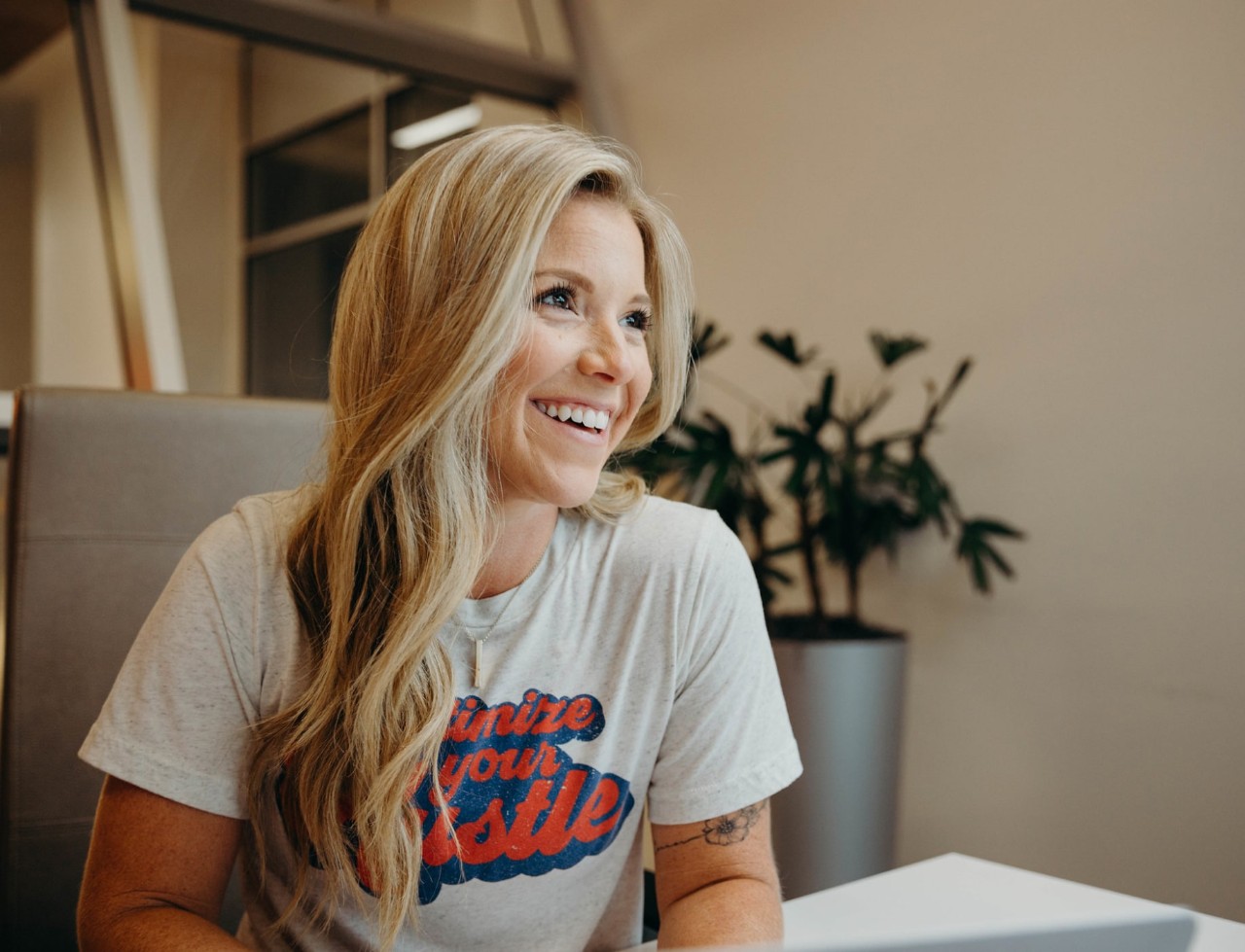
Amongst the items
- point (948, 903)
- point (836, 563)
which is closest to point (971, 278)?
point (836, 563)

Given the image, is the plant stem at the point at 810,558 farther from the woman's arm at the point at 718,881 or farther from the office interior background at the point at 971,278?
the woman's arm at the point at 718,881

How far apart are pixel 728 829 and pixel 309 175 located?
3.07 metres

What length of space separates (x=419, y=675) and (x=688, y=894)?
33 cm

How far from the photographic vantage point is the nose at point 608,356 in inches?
40.0

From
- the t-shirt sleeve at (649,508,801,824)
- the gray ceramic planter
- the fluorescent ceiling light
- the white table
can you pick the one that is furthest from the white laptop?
the fluorescent ceiling light

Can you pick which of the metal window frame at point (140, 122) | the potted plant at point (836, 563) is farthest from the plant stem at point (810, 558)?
the metal window frame at point (140, 122)

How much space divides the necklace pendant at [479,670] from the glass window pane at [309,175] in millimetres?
2773

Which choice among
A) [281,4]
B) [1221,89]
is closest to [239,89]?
[281,4]

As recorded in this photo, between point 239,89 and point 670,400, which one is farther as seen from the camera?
point 239,89

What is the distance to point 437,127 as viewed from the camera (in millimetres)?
3725

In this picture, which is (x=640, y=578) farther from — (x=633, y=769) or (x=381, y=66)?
(x=381, y=66)

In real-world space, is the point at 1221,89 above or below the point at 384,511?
above

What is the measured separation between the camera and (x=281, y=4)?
3.28 metres

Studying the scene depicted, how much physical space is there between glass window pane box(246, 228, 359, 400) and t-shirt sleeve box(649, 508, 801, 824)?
2.53 m
